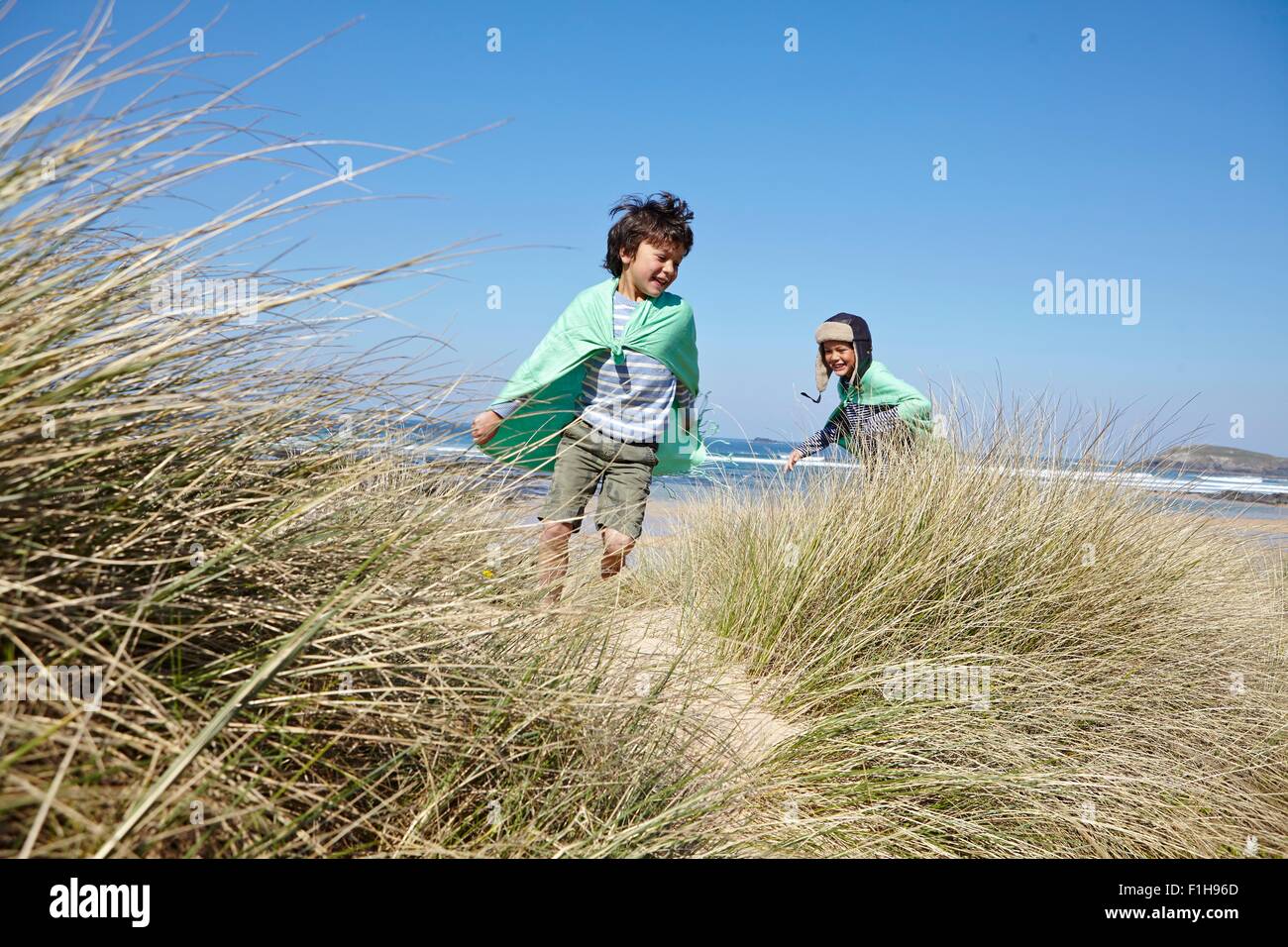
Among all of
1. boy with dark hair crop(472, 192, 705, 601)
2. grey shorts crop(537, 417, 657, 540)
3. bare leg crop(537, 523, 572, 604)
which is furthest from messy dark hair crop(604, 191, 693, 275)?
bare leg crop(537, 523, 572, 604)

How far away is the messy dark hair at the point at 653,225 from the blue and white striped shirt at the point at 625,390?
1.07ft

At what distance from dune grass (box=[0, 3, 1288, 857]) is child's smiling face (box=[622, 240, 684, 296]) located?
1.72 metres

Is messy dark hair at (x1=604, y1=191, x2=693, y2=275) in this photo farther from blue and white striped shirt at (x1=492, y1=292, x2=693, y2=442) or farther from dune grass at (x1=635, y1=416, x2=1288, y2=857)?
dune grass at (x1=635, y1=416, x2=1288, y2=857)

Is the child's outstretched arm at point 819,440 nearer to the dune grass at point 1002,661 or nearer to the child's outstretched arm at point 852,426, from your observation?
the child's outstretched arm at point 852,426

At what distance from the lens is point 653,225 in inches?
164

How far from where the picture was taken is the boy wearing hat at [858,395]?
4801 millimetres

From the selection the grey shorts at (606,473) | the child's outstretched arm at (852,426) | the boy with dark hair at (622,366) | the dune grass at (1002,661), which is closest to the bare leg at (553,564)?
the dune grass at (1002,661)

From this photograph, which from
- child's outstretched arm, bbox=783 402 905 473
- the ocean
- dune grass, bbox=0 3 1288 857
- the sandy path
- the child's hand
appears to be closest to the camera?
dune grass, bbox=0 3 1288 857

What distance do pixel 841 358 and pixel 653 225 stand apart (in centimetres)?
165

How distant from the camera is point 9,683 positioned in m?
1.16

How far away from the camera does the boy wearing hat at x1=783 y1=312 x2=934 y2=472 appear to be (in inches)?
189
